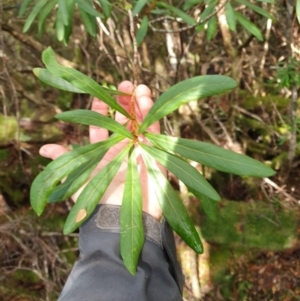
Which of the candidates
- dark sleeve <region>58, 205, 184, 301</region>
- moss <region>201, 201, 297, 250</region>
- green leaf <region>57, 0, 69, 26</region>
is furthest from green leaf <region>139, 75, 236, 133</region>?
moss <region>201, 201, 297, 250</region>

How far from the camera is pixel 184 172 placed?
2.58 ft

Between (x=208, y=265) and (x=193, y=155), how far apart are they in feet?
4.73

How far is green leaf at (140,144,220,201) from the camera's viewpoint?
75cm

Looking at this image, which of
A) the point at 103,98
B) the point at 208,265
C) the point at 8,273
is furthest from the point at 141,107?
the point at 8,273

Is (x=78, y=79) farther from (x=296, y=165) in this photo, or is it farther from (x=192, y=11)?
(x=296, y=165)

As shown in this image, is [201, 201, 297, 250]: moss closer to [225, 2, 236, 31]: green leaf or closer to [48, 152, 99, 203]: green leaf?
[225, 2, 236, 31]: green leaf

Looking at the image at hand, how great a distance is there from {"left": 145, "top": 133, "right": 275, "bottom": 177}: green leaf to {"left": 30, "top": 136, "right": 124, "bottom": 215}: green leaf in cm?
15

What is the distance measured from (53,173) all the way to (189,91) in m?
0.35

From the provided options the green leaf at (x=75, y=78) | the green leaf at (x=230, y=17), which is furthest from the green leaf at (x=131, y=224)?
the green leaf at (x=230, y=17)

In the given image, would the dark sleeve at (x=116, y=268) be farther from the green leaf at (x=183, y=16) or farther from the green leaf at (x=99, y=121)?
the green leaf at (x=183, y=16)

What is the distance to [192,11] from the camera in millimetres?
1808

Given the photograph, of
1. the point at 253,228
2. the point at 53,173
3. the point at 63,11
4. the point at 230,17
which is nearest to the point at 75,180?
the point at 53,173

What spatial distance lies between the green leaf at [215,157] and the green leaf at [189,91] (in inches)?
2.3

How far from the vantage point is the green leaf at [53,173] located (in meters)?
0.81
